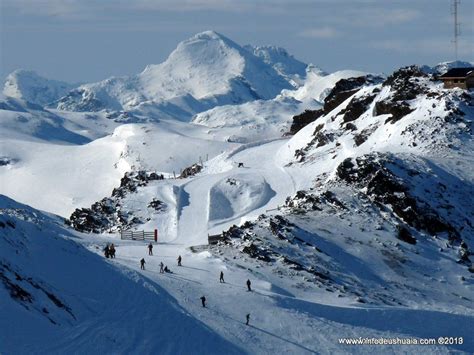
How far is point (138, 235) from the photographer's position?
85.9 metres

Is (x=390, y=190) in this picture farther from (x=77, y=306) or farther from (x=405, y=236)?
(x=77, y=306)

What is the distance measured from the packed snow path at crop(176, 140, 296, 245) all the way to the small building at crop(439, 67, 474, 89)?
20594mm

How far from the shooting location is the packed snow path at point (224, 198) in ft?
295

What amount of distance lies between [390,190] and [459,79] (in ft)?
91.7

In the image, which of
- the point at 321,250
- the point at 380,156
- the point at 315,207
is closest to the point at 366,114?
the point at 380,156

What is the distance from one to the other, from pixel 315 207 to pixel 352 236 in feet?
17.8

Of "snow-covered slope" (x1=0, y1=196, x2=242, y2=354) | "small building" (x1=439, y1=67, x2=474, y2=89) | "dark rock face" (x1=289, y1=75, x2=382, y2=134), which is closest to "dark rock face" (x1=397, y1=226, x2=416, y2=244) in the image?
"snow-covered slope" (x1=0, y1=196, x2=242, y2=354)

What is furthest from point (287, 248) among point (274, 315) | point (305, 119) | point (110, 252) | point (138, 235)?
point (305, 119)

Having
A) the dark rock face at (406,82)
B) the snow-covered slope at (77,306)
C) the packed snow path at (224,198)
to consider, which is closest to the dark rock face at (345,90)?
the dark rock face at (406,82)

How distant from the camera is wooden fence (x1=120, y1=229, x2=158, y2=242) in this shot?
84894 millimetres

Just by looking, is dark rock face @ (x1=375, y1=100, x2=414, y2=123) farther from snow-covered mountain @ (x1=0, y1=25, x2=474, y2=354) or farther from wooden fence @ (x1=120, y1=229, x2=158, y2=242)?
wooden fence @ (x1=120, y1=229, x2=158, y2=242)

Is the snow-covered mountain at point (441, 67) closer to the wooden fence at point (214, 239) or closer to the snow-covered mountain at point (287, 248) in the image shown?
the snow-covered mountain at point (287, 248)

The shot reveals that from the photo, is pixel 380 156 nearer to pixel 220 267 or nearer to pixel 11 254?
pixel 220 267

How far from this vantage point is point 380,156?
90.1 meters
